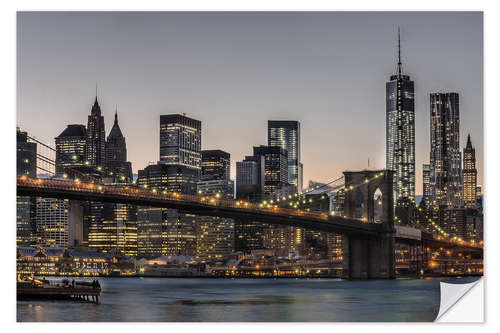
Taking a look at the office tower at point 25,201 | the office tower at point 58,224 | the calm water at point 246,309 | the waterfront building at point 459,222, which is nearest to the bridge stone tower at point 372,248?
the waterfront building at point 459,222

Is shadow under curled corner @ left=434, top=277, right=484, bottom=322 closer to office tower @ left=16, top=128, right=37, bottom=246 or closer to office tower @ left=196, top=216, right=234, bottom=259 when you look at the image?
office tower @ left=16, top=128, right=37, bottom=246

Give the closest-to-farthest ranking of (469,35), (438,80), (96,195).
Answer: (469,35) → (438,80) → (96,195)

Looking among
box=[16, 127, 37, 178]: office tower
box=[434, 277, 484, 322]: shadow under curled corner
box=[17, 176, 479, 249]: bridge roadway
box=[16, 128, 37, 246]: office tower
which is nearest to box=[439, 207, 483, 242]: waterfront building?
box=[17, 176, 479, 249]: bridge roadway

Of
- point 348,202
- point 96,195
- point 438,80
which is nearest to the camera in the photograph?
point 438,80
